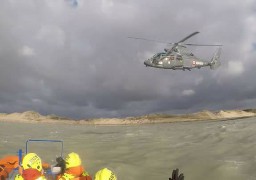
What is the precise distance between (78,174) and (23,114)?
6039 inches

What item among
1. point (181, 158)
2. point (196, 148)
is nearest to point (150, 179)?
point (181, 158)

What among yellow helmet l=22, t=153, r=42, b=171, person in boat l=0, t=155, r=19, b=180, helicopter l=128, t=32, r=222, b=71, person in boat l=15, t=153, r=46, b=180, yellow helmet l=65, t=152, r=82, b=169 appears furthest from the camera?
helicopter l=128, t=32, r=222, b=71

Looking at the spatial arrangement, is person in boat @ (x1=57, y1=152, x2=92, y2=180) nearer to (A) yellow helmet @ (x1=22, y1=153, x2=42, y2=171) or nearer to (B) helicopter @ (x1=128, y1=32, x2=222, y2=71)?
(A) yellow helmet @ (x1=22, y1=153, x2=42, y2=171)

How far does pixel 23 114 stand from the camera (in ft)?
518

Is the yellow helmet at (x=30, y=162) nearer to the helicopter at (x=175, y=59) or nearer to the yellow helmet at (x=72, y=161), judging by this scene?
the yellow helmet at (x=72, y=161)

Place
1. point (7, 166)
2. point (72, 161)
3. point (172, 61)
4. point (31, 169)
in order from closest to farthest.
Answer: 1. point (31, 169)
2. point (72, 161)
3. point (7, 166)
4. point (172, 61)

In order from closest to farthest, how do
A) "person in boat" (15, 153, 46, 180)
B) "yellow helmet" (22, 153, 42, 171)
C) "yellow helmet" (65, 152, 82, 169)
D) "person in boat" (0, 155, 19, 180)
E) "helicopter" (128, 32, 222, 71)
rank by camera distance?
"person in boat" (15, 153, 46, 180) → "yellow helmet" (22, 153, 42, 171) → "yellow helmet" (65, 152, 82, 169) → "person in boat" (0, 155, 19, 180) → "helicopter" (128, 32, 222, 71)

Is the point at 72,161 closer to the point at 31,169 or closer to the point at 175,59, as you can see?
the point at 31,169

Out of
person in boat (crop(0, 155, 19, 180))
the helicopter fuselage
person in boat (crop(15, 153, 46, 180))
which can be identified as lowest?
person in boat (crop(0, 155, 19, 180))

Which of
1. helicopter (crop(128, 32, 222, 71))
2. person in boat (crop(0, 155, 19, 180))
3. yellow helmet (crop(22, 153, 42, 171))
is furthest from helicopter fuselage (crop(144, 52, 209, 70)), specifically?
yellow helmet (crop(22, 153, 42, 171))

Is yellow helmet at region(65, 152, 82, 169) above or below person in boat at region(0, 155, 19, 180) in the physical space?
above

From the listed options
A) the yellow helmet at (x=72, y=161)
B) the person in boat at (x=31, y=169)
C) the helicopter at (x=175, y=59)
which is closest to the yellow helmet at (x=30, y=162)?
the person in boat at (x=31, y=169)

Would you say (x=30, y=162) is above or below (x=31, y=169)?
above

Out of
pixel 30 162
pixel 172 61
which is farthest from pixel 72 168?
pixel 172 61
